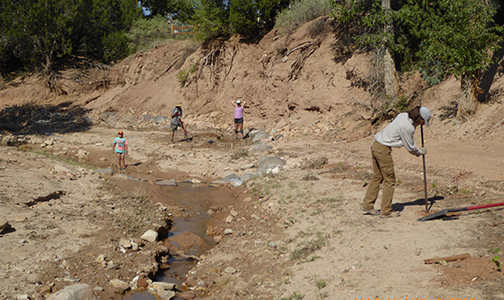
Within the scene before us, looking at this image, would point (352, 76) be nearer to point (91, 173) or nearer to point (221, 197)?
point (221, 197)

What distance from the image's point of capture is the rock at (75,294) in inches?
184

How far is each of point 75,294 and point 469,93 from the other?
10.3m

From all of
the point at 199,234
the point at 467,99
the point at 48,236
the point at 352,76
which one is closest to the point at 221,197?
the point at 199,234

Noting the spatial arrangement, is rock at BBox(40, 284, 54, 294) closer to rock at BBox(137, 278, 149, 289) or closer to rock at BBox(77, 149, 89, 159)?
rock at BBox(137, 278, 149, 289)

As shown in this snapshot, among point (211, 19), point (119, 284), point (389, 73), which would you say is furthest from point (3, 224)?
point (211, 19)

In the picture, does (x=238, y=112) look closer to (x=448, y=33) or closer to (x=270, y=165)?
(x=270, y=165)

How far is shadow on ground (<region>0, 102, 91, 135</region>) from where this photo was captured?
798 inches

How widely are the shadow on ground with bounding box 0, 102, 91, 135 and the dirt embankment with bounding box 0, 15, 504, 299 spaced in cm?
112

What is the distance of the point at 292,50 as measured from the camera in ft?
61.4

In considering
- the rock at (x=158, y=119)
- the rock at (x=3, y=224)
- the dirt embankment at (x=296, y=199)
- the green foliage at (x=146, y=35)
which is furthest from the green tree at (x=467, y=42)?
the green foliage at (x=146, y=35)

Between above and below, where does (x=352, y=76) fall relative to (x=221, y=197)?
above

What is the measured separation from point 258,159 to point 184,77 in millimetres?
11257

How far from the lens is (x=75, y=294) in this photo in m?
4.81

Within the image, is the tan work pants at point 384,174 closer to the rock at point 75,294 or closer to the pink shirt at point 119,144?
the rock at point 75,294
